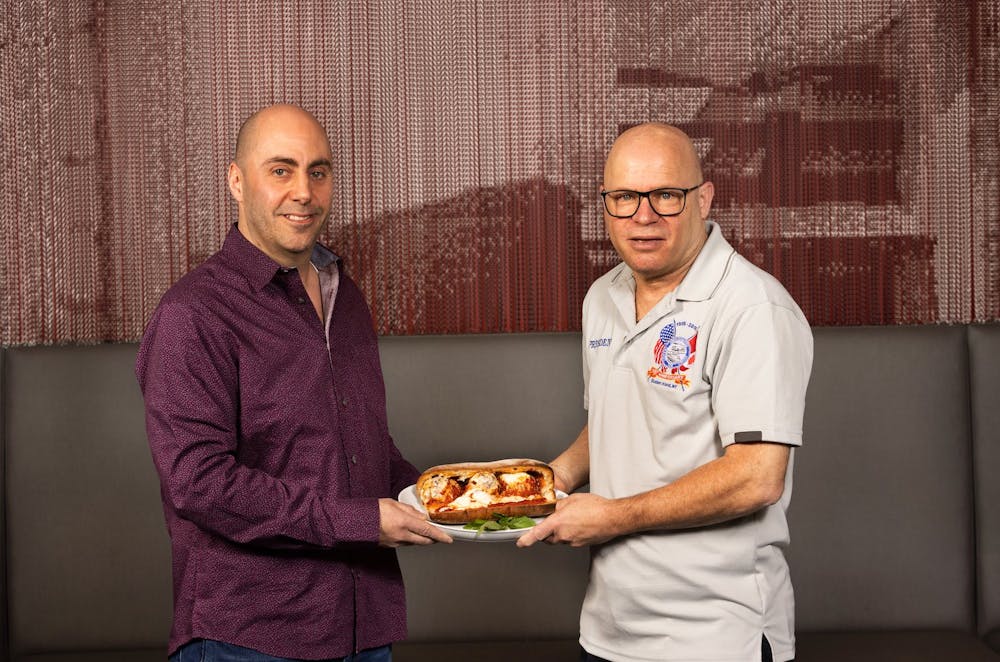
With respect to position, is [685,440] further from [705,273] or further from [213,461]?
[213,461]

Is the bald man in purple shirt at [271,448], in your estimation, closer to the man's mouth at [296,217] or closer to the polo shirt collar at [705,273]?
the man's mouth at [296,217]

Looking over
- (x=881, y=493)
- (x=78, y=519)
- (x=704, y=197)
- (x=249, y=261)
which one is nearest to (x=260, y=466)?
(x=249, y=261)

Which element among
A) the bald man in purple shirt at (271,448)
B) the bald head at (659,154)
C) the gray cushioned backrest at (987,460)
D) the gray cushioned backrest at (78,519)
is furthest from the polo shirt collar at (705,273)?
the gray cushioned backrest at (78,519)

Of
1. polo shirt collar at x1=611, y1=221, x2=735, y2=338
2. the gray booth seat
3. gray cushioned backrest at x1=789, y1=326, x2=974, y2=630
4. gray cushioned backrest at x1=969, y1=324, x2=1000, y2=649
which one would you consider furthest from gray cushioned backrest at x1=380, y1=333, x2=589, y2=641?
gray cushioned backrest at x1=969, y1=324, x2=1000, y2=649

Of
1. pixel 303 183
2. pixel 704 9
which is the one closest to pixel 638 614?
pixel 303 183

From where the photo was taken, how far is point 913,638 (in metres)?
2.56

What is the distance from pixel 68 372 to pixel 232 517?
122cm

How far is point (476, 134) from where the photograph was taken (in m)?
2.78

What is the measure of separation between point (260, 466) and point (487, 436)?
100 centimetres

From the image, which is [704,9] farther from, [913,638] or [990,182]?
[913,638]

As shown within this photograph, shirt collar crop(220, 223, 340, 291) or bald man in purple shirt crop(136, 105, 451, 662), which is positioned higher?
shirt collar crop(220, 223, 340, 291)

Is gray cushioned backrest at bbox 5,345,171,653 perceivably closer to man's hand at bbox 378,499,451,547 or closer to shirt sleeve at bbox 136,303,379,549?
shirt sleeve at bbox 136,303,379,549

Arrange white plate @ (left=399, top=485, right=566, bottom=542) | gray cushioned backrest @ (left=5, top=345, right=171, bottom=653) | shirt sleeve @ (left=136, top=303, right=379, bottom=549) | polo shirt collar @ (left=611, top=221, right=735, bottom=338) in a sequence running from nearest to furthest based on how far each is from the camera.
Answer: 1. shirt sleeve @ (left=136, top=303, right=379, bottom=549)
2. white plate @ (left=399, top=485, right=566, bottom=542)
3. polo shirt collar @ (left=611, top=221, right=735, bottom=338)
4. gray cushioned backrest @ (left=5, top=345, right=171, bottom=653)

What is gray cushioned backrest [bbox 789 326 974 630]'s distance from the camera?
2633 mm
